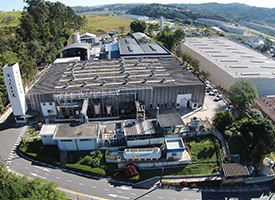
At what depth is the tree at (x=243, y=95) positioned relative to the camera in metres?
54.9

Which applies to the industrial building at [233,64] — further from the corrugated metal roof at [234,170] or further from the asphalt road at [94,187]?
the asphalt road at [94,187]

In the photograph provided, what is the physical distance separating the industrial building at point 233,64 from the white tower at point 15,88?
66.5 metres

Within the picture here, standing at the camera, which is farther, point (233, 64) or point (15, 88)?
point (233, 64)

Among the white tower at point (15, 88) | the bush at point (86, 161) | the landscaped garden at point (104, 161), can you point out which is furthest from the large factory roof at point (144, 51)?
the bush at point (86, 161)

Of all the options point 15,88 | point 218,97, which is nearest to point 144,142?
point 218,97

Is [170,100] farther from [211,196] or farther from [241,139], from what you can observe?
[211,196]

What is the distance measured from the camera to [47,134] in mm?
45219

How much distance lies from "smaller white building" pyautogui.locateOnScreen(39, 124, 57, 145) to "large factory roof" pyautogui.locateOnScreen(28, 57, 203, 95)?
11558mm

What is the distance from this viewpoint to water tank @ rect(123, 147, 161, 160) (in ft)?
137

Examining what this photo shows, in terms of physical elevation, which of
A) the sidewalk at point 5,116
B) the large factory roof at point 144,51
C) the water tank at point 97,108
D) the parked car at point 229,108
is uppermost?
the large factory roof at point 144,51

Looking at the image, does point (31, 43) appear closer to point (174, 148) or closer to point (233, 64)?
point (174, 148)

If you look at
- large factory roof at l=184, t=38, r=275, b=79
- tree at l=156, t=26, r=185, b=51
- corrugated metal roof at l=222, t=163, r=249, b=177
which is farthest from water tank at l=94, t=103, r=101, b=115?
tree at l=156, t=26, r=185, b=51

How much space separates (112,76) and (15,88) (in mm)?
27591

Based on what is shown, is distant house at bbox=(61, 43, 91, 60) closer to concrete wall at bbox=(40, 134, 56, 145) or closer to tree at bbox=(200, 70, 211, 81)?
tree at bbox=(200, 70, 211, 81)
